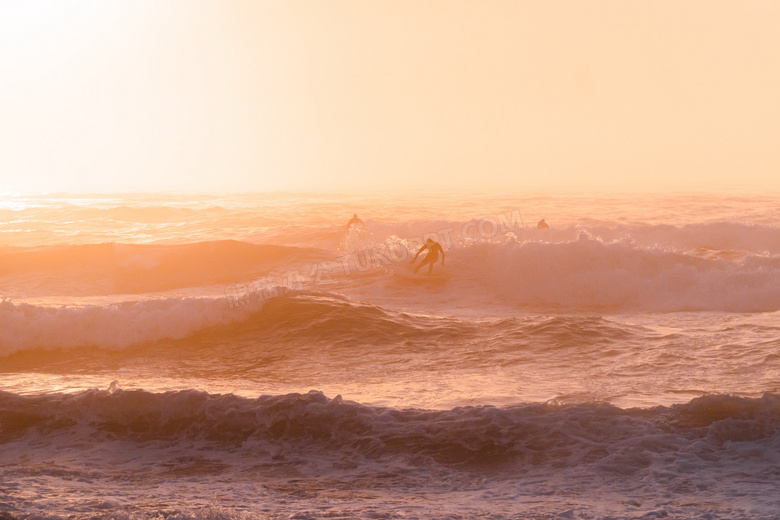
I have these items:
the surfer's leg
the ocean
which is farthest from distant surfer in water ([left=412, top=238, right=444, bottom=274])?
the ocean

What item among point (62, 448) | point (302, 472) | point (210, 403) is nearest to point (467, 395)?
point (302, 472)

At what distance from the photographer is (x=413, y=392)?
8.61 metres

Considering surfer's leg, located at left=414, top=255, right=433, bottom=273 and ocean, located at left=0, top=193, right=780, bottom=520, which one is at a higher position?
surfer's leg, located at left=414, top=255, right=433, bottom=273

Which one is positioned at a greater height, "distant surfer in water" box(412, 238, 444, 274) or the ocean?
"distant surfer in water" box(412, 238, 444, 274)

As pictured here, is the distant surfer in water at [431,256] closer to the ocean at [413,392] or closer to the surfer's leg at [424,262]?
the surfer's leg at [424,262]

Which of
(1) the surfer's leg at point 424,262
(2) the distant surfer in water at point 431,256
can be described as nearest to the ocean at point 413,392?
(2) the distant surfer in water at point 431,256

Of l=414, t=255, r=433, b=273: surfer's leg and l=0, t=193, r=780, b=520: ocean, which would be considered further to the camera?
l=414, t=255, r=433, b=273: surfer's leg

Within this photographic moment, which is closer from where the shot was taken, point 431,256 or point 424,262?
point 431,256

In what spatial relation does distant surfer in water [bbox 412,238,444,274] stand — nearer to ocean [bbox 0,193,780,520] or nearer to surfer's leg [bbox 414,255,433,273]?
surfer's leg [bbox 414,255,433,273]

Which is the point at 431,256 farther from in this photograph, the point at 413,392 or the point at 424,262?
the point at 413,392

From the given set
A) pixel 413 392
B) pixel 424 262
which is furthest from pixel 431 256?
pixel 413 392

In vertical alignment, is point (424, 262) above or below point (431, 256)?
below

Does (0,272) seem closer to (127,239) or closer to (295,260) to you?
(127,239)

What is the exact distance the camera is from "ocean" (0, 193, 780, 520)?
19.2 feet
